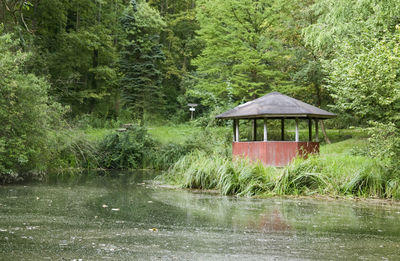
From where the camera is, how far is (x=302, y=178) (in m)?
11.8

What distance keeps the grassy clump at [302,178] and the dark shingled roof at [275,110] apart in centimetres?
393

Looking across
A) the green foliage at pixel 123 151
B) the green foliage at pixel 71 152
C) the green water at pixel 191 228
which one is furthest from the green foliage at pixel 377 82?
the green foliage at pixel 123 151

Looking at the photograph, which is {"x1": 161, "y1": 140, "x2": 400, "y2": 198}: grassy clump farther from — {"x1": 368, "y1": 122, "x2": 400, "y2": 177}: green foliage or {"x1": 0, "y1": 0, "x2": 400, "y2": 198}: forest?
{"x1": 368, "y1": 122, "x2": 400, "y2": 177}: green foliage

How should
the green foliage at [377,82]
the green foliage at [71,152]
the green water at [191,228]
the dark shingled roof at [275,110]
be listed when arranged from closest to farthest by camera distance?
the green water at [191,228]
the green foliage at [377,82]
the dark shingled roof at [275,110]
the green foliage at [71,152]

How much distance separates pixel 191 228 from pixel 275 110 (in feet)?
34.5

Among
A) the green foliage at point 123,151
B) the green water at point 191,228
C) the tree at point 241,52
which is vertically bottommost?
the green water at point 191,228

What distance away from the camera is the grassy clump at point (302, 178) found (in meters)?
11.1

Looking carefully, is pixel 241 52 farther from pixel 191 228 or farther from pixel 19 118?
pixel 191 228

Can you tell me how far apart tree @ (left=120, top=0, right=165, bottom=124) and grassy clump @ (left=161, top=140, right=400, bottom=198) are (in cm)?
2161

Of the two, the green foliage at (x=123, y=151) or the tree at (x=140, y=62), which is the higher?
the tree at (x=140, y=62)

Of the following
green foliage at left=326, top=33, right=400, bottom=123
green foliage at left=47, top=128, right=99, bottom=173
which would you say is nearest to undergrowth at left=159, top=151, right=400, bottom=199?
green foliage at left=326, top=33, right=400, bottom=123

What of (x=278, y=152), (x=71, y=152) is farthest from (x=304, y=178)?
(x=71, y=152)

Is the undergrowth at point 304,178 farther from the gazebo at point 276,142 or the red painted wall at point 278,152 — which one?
the red painted wall at point 278,152

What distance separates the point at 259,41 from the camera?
2762 cm
